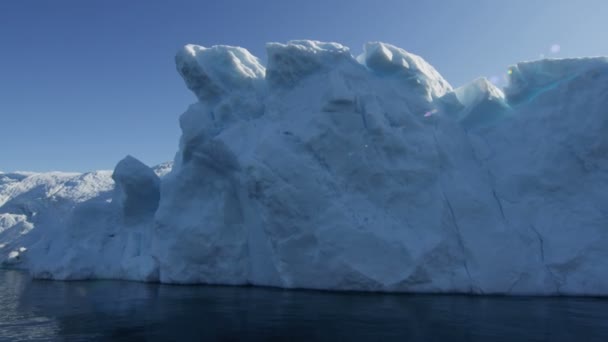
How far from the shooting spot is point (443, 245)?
14.8 metres

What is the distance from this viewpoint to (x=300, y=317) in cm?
948

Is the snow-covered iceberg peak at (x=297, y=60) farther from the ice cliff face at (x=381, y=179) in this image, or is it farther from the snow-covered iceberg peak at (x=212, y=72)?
the snow-covered iceberg peak at (x=212, y=72)

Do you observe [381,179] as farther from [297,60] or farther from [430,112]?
[297,60]

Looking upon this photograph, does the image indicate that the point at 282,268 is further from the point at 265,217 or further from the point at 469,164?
the point at 469,164

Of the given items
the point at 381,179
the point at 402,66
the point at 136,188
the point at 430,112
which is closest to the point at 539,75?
the point at 430,112

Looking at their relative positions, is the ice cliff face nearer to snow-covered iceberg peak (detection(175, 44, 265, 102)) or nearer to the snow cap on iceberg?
snow-covered iceberg peak (detection(175, 44, 265, 102))

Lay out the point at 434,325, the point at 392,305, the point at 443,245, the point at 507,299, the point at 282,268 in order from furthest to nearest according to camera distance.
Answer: the point at 282,268
the point at 443,245
the point at 507,299
the point at 392,305
the point at 434,325

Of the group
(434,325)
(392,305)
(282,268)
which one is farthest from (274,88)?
(434,325)

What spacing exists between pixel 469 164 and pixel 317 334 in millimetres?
11859

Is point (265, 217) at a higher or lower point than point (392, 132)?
lower

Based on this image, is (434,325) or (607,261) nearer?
(434,325)

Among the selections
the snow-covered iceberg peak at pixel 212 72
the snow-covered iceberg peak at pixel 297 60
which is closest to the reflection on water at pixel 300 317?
the snow-covered iceberg peak at pixel 297 60

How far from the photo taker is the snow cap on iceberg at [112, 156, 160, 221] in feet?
73.9

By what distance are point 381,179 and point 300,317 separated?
8.19 metres
